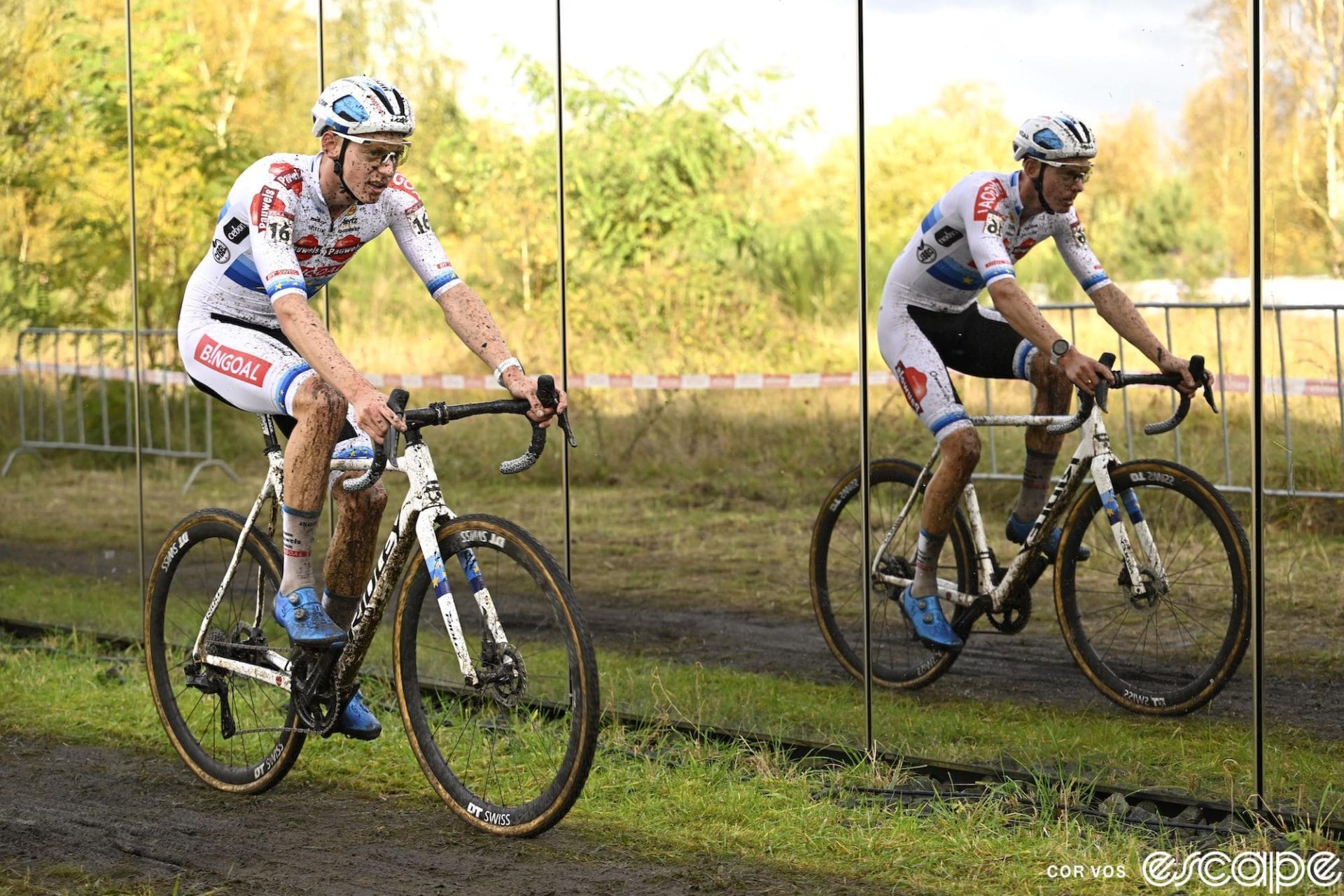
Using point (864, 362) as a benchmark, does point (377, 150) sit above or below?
above

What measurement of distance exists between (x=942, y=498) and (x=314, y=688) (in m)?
2.42

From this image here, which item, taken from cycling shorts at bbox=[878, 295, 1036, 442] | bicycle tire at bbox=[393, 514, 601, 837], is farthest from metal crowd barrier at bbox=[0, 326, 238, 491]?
cycling shorts at bbox=[878, 295, 1036, 442]

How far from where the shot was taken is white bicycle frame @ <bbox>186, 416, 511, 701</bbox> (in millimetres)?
4547

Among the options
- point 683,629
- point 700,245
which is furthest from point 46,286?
point 683,629

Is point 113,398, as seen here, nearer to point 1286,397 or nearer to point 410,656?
point 410,656

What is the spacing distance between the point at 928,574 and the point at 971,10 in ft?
6.94

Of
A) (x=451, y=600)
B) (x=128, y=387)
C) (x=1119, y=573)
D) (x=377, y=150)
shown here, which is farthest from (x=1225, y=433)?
(x=128, y=387)

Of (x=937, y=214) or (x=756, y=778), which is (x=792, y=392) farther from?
(x=756, y=778)

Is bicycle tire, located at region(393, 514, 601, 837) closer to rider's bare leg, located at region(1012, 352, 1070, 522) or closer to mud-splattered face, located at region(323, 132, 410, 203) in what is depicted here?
mud-splattered face, located at region(323, 132, 410, 203)

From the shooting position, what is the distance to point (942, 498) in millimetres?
6113

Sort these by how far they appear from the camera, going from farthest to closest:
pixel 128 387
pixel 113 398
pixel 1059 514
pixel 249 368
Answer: pixel 113 398 → pixel 128 387 → pixel 1059 514 → pixel 249 368

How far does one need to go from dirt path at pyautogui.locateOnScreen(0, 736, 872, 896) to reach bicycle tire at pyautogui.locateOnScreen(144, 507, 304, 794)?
104mm

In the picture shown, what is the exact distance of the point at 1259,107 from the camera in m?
4.53

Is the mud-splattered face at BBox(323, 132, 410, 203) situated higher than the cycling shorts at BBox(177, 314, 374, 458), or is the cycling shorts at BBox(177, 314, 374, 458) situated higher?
the mud-splattered face at BBox(323, 132, 410, 203)
